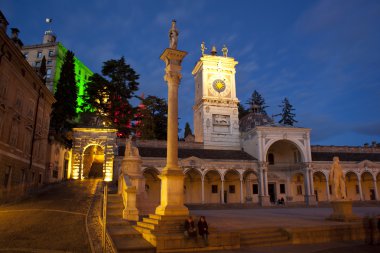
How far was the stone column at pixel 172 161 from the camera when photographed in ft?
33.7

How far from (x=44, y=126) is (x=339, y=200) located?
24.9 meters

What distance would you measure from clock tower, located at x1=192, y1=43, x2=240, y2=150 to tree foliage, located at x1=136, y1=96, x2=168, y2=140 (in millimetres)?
6961

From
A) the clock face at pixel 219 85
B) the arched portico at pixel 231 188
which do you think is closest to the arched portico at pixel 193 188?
the arched portico at pixel 231 188

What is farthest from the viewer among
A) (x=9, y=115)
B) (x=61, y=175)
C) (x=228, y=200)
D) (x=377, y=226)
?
(x=228, y=200)

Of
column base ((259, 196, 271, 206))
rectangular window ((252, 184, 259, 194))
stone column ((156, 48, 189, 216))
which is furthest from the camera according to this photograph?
rectangular window ((252, 184, 259, 194))

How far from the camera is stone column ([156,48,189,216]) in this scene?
1026 centimetres

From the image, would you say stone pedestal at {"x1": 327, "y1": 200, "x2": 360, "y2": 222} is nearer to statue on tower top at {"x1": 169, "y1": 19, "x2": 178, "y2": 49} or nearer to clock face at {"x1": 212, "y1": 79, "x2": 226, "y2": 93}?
statue on tower top at {"x1": 169, "y1": 19, "x2": 178, "y2": 49}

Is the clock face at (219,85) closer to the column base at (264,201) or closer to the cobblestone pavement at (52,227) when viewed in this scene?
the column base at (264,201)

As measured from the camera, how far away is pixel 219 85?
46438mm

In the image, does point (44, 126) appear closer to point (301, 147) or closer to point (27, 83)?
point (27, 83)

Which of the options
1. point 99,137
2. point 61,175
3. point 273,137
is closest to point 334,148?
point 273,137

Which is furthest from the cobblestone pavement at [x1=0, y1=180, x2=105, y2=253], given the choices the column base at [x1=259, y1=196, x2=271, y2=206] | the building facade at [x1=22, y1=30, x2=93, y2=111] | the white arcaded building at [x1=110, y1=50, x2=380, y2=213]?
the building facade at [x1=22, y1=30, x2=93, y2=111]

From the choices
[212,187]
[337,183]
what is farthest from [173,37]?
[212,187]

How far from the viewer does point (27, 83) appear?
23016mm
